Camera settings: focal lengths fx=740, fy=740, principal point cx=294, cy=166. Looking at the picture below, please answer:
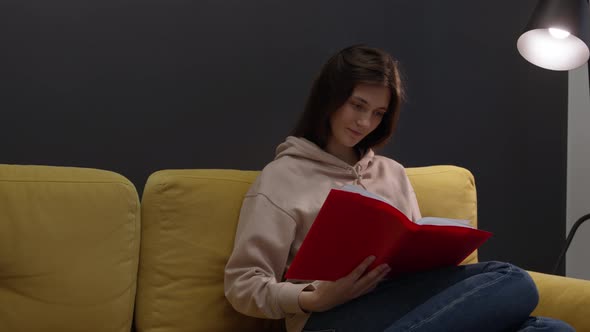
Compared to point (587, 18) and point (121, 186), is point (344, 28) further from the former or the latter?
point (121, 186)

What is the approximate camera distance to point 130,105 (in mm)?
2088

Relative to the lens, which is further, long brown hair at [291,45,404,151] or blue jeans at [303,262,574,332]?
long brown hair at [291,45,404,151]

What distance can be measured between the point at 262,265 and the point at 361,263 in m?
0.29

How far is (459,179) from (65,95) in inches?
46.7

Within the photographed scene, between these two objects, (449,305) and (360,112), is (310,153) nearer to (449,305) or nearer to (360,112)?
(360,112)

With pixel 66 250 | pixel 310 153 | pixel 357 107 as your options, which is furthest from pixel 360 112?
pixel 66 250

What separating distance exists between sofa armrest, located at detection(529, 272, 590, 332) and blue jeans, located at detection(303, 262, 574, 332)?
284 millimetres

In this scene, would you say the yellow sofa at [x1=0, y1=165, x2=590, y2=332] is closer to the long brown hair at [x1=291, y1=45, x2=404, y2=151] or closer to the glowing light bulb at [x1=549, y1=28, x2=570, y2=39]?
the long brown hair at [x1=291, y1=45, x2=404, y2=151]

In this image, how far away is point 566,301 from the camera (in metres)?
1.81

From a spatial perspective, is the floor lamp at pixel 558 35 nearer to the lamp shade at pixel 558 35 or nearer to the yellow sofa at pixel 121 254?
the lamp shade at pixel 558 35

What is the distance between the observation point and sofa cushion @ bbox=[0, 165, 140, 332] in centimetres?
162

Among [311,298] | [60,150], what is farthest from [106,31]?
[311,298]

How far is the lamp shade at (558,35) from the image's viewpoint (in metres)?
2.16

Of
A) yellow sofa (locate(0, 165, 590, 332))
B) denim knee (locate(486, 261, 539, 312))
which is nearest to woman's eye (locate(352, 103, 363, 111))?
yellow sofa (locate(0, 165, 590, 332))
